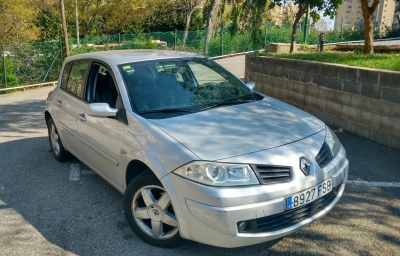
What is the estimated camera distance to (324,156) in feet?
11.7

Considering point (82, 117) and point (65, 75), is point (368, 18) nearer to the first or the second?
point (65, 75)

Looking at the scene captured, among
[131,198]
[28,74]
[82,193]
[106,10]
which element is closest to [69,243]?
[131,198]

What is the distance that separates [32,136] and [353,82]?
5824 mm

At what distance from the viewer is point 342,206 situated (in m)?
4.36

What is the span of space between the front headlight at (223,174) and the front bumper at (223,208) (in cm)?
5

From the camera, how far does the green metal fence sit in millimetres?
16594

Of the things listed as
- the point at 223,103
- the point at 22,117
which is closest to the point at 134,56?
the point at 223,103

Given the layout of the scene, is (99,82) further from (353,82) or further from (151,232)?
(353,82)

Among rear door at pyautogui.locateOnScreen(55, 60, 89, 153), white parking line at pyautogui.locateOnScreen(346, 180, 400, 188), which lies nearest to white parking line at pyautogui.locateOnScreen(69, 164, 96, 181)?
rear door at pyautogui.locateOnScreen(55, 60, 89, 153)

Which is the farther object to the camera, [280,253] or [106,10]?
[106,10]

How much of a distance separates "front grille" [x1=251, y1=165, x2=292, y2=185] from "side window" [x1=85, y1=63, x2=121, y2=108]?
1.98m

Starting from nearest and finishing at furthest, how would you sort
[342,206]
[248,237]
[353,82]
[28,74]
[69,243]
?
1. [248,237]
2. [69,243]
3. [342,206]
4. [353,82]
5. [28,74]

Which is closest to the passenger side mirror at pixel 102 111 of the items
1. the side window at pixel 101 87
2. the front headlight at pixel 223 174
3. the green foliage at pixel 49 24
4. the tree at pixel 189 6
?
the side window at pixel 101 87

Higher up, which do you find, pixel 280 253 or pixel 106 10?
pixel 106 10
